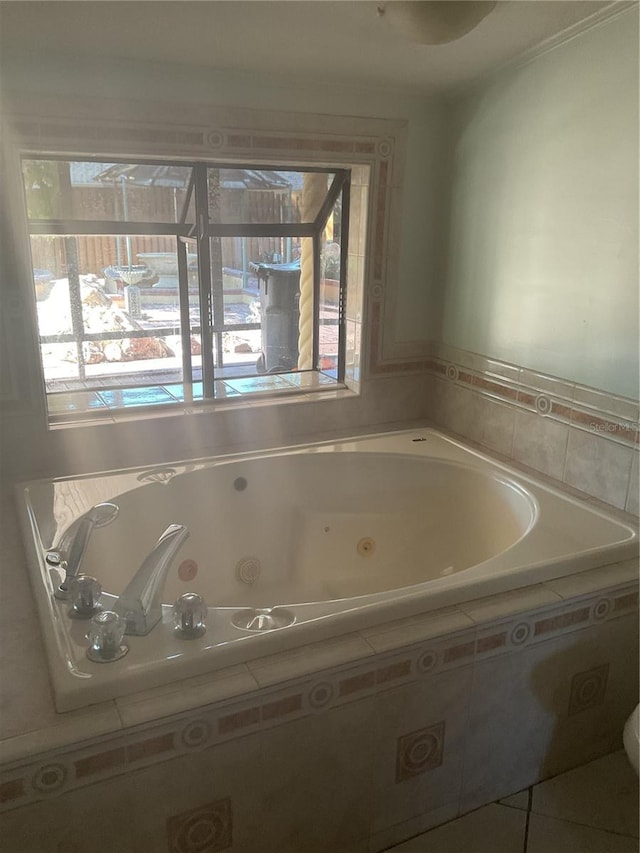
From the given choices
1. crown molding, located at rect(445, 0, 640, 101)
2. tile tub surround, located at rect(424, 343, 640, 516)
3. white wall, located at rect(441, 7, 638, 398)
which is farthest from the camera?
tile tub surround, located at rect(424, 343, 640, 516)

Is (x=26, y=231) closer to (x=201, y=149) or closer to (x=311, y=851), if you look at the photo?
(x=201, y=149)

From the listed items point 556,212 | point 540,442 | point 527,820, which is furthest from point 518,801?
point 556,212

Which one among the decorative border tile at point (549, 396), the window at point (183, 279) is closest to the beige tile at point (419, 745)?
the decorative border tile at point (549, 396)

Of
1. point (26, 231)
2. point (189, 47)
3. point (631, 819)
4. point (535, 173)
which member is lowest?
point (631, 819)

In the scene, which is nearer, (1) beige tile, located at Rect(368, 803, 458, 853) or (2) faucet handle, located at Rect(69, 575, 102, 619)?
(2) faucet handle, located at Rect(69, 575, 102, 619)

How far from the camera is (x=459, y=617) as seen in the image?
4.86 feet

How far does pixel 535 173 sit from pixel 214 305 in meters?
1.28

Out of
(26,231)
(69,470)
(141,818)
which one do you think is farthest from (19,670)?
(26,231)

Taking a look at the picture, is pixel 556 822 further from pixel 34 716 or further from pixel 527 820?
pixel 34 716

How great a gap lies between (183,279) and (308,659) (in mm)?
1760

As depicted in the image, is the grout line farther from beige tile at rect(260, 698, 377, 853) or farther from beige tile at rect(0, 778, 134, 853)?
beige tile at rect(0, 778, 134, 853)

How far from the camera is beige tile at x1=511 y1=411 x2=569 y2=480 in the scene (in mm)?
2188

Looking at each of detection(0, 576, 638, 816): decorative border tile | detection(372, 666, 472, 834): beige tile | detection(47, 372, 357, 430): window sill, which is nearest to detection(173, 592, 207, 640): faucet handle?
detection(0, 576, 638, 816): decorative border tile

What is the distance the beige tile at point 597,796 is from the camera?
1617 mm
